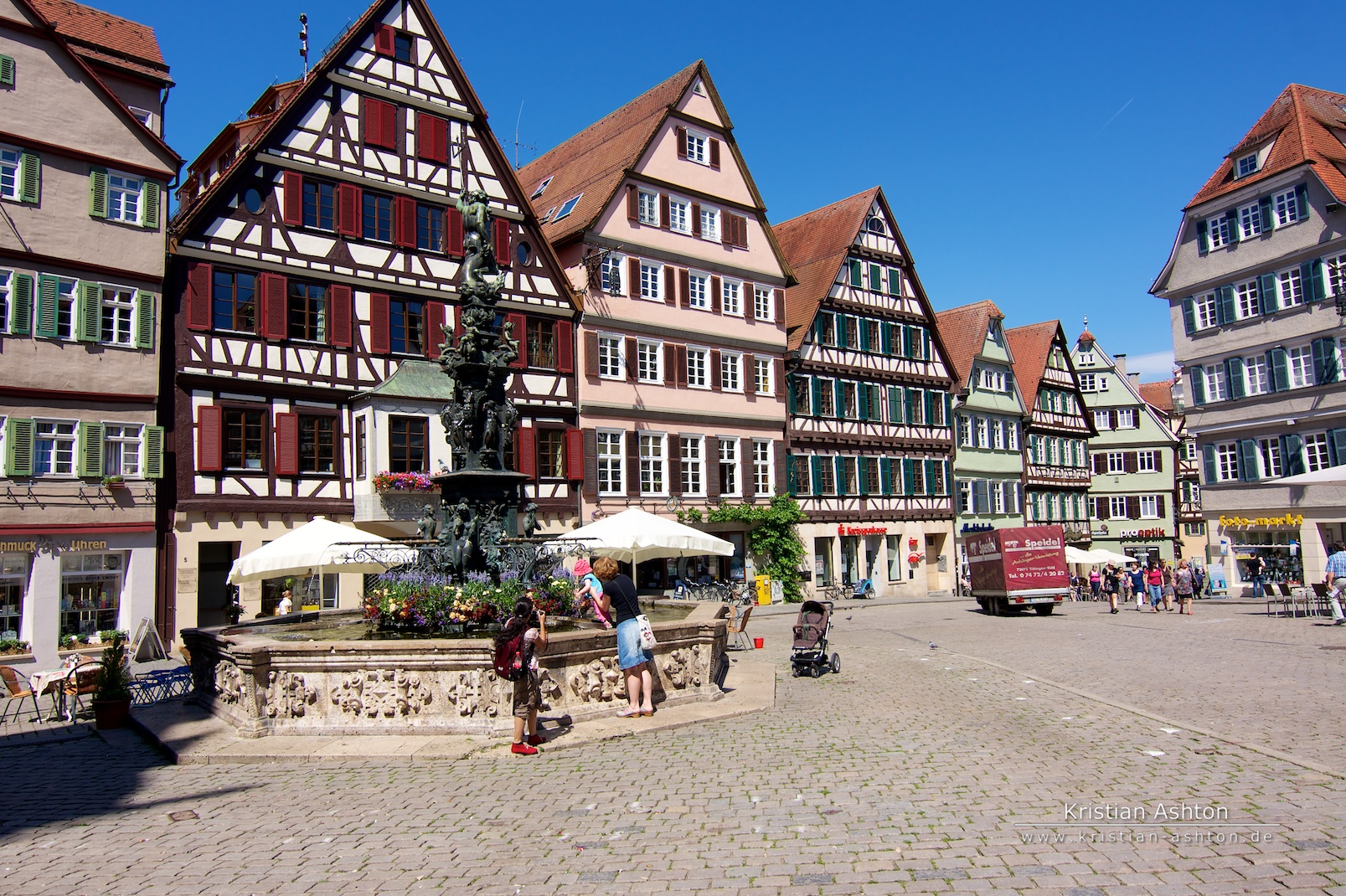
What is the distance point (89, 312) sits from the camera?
2078 cm

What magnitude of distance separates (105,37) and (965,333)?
3672cm

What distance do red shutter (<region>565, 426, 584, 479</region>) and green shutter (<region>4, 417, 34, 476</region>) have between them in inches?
539

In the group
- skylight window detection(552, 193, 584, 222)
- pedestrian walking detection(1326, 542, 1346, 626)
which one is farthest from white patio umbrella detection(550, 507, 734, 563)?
skylight window detection(552, 193, 584, 222)

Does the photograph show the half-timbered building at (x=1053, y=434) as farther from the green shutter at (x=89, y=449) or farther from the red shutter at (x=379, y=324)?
the green shutter at (x=89, y=449)

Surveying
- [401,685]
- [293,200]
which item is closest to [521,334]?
[293,200]

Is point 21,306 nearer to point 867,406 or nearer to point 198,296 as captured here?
point 198,296

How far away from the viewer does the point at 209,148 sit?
29.2m

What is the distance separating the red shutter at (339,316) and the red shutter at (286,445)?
7.55 feet

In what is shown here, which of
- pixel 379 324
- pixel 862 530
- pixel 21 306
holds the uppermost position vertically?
pixel 379 324

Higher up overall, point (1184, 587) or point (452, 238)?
point (452, 238)

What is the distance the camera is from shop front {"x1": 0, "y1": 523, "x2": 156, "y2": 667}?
64.8 ft

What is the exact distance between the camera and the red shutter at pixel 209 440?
2197 cm

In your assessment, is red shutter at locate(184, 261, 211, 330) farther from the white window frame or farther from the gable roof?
the gable roof

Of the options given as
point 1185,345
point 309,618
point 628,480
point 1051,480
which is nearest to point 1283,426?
point 1185,345
